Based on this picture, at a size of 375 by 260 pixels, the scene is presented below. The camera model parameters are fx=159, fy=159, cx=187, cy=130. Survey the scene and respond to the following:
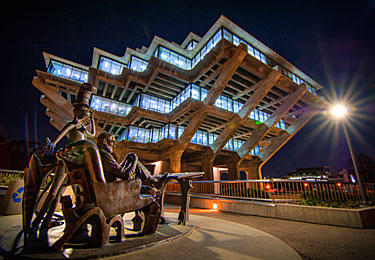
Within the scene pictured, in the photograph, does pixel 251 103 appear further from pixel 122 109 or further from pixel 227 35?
pixel 122 109

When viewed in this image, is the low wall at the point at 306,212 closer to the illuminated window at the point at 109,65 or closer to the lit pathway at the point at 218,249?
the lit pathway at the point at 218,249

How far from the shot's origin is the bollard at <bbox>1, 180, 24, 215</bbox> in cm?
553

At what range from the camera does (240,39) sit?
19969 mm

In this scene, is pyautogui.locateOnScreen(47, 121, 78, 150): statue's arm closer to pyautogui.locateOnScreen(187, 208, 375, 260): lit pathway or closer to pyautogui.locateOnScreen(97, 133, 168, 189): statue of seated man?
pyautogui.locateOnScreen(97, 133, 168, 189): statue of seated man

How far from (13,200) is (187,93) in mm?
17137

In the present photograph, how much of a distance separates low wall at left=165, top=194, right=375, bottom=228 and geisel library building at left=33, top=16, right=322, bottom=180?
1086cm

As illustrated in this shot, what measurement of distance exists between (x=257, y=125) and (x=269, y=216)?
16.9 meters

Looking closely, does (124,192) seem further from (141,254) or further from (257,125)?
(257,125)

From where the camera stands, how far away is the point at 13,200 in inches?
222

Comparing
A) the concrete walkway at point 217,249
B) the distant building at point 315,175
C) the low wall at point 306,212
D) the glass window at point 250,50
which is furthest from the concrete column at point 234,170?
the concrete walkway at point 217,249

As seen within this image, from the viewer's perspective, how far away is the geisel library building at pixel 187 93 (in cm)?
1759

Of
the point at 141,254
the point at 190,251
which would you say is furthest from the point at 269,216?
the point at 141,254

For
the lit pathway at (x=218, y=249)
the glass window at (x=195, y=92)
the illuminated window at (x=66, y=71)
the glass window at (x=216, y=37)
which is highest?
the glass window at (x=216, y=37)

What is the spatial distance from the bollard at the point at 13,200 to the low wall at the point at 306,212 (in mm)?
8357
